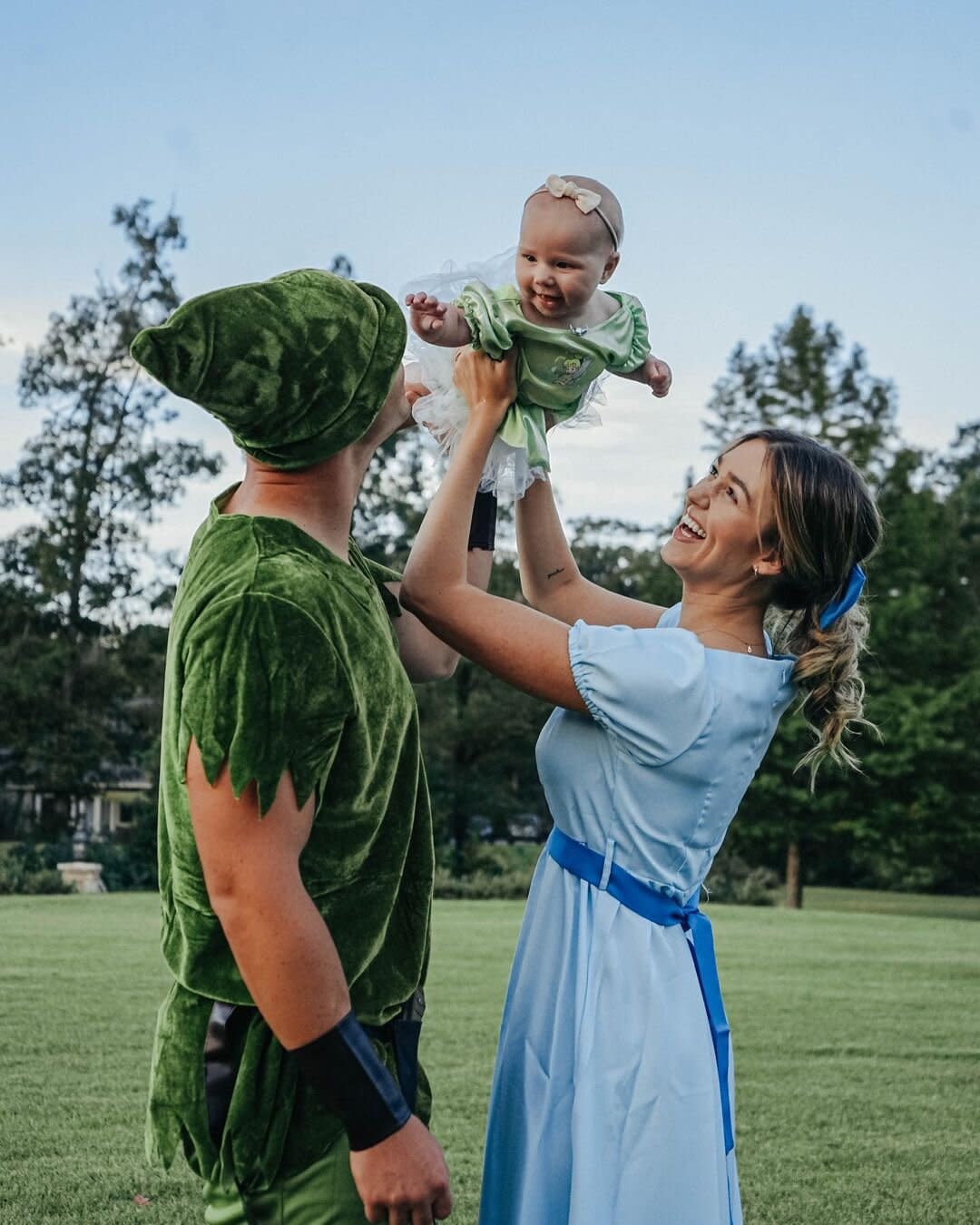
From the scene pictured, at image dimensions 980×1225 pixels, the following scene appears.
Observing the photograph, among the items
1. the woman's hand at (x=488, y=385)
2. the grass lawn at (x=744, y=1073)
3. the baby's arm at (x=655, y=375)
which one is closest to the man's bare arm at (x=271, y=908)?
the grass lawn at (x=744, y=1073)

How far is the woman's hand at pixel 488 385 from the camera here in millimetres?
2617

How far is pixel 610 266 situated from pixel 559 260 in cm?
22

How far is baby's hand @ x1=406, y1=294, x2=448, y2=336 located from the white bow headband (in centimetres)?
51

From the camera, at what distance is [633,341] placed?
300cm

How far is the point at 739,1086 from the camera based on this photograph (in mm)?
7559

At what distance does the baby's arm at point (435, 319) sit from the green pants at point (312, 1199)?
144 cm

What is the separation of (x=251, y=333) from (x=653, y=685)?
943 mm

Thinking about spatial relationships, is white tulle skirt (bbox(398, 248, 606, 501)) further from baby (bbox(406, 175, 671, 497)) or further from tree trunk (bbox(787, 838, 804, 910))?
tree trunk (bbox(787, 838, 804, 910))

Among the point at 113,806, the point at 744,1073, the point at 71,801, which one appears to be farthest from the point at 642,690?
the point at 113,806

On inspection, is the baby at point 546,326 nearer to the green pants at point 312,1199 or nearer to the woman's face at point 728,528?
the woman's face at point 728,528

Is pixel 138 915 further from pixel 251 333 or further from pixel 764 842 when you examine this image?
pixel 764 842

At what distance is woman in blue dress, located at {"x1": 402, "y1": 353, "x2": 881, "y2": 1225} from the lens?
2.46m

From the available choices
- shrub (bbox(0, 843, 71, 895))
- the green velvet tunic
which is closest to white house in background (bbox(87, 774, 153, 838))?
shrub (bbox(0, 843, 71, 895))

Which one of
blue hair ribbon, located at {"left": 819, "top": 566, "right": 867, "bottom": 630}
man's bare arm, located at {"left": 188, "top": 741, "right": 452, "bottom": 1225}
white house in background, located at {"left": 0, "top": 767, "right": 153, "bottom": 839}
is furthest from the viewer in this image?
white house in background, located at {"left": 0, "top": 767, "right": 153, "bottom": 839}
